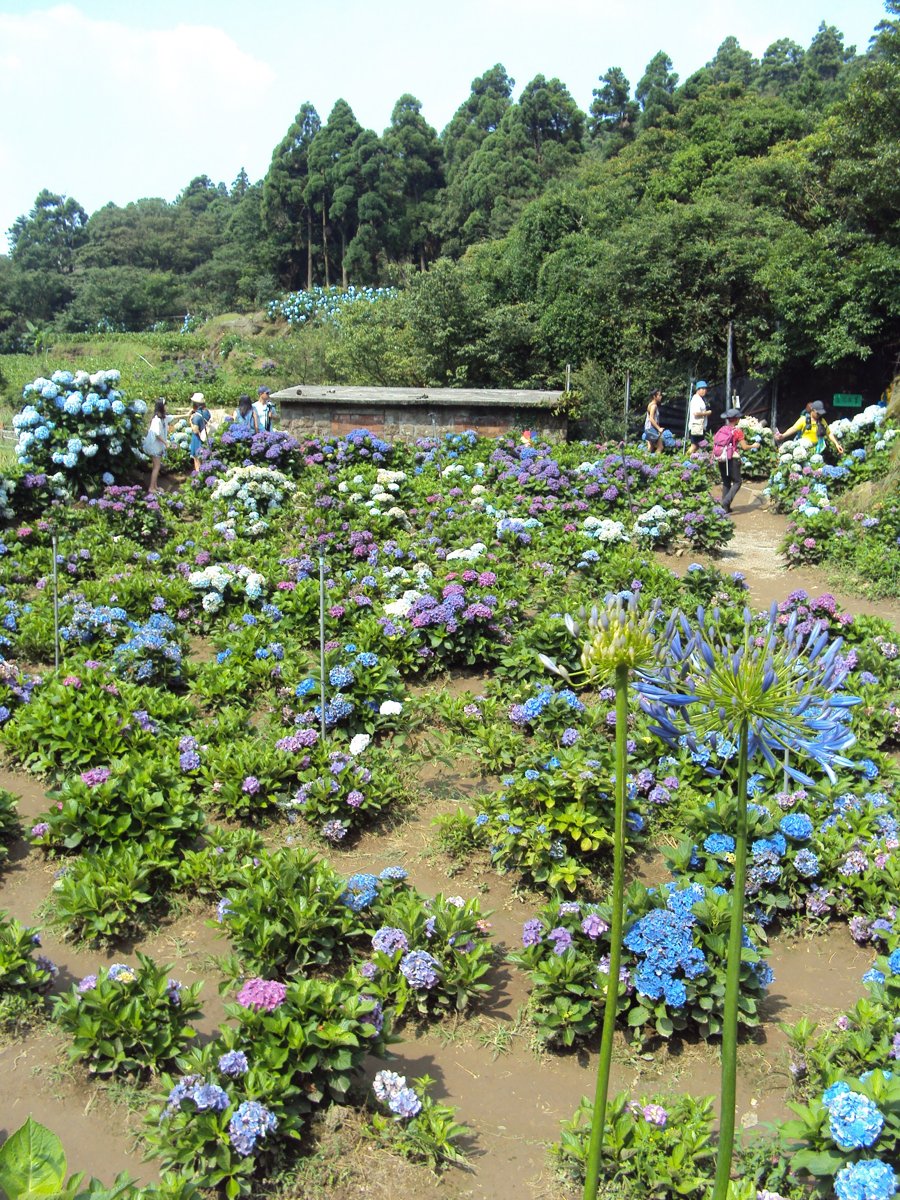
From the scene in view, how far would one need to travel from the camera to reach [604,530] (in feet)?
27.0

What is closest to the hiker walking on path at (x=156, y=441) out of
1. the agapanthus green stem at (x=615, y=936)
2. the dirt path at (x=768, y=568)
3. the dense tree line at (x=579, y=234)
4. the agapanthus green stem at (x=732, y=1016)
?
the dirt path at (x=768, y=568)

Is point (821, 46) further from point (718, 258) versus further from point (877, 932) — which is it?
point (877, 932)

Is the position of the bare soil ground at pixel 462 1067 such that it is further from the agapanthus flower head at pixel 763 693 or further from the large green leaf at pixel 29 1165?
the agapanthus flower head at pixel 763 693

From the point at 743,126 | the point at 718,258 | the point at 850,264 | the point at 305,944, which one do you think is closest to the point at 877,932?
the point at 305,944

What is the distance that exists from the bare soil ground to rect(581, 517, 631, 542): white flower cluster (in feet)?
13.1

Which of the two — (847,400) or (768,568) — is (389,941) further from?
(847,400)

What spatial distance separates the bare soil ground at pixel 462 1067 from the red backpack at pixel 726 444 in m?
6.94

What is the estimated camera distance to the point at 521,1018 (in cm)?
370

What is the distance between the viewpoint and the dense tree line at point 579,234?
1494 cm

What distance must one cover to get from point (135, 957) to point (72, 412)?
21.6 ft

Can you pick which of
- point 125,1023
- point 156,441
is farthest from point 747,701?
point 156,441

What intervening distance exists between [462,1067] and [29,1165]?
1.90 meters

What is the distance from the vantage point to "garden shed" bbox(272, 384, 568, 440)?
38.0ft

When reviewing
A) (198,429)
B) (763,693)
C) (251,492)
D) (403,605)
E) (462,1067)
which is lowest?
(462,1067)
